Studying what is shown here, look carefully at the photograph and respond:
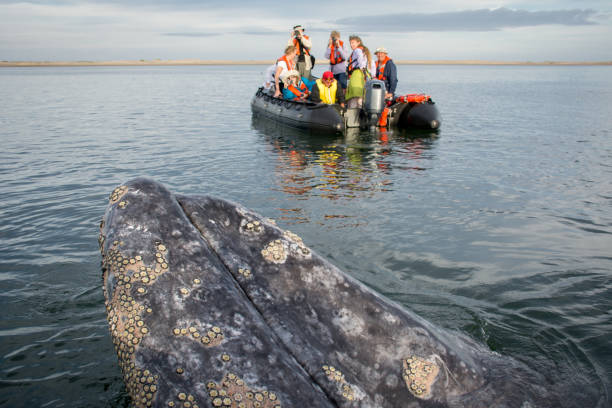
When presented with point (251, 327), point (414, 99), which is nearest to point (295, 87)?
point (414, 99)

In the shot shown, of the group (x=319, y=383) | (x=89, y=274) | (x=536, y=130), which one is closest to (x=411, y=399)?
(x=319, y=383)

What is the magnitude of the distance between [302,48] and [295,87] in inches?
90.6

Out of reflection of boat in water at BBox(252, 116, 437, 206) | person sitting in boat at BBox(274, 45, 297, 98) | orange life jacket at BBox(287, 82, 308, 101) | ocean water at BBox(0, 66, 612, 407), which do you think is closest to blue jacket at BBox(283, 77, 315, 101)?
orange life jacket at BBox(287, 82, 308, 101)

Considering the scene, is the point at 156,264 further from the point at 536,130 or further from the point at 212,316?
the point at 536,130

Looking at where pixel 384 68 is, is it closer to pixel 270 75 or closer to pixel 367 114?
pixel 367 114

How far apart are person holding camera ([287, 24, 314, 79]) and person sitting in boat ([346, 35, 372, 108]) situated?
3300 millimetres

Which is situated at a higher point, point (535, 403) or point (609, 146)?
point (535, 403)

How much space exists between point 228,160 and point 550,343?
1245 centimetres

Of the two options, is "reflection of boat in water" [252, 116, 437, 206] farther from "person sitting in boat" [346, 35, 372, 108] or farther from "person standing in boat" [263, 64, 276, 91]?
"person standing in boat" [263, 64, 276, 91]

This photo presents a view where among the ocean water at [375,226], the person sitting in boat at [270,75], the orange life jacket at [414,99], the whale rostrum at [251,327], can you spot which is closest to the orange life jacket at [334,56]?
the orange life jacket at [414,99]

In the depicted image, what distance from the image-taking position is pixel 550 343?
187 inches

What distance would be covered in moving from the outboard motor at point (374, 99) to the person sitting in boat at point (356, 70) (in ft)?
0.92

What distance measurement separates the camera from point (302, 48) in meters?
23.1

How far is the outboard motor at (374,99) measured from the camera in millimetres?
20094
